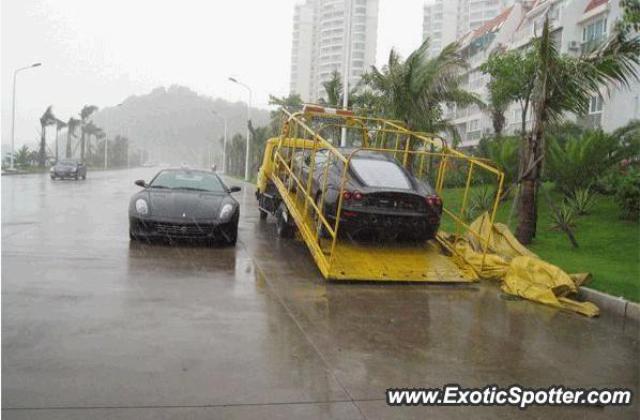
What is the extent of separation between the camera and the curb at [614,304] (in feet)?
22.2

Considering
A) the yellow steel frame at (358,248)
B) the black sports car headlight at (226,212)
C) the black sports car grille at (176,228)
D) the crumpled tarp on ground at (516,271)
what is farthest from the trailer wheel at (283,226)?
the crumpled tarp on ground at (516,271)

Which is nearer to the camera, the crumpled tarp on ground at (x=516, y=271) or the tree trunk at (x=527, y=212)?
the crumpled tarp on ground at (x=516, y=271)

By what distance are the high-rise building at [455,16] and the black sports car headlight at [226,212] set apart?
101549 millimetres

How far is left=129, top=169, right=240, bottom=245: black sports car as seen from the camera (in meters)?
9.77

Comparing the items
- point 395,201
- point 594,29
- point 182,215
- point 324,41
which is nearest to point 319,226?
point 395,201

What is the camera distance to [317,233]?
863cm


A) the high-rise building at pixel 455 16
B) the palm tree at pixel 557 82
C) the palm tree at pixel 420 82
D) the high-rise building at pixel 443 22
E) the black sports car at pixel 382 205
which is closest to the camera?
the black sports car at pixel 382 205

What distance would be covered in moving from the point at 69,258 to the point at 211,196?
264cm

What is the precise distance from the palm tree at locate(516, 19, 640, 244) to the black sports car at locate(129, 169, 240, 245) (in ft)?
16.6

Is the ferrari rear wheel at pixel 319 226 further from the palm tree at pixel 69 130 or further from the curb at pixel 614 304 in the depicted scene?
the palm tree at pixel 69 130

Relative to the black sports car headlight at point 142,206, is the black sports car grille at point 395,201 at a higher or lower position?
higher

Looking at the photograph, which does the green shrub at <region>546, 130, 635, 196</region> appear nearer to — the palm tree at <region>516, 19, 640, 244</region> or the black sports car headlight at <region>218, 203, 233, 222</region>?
the palm tree at <region>516, 19, 640, 244</region>

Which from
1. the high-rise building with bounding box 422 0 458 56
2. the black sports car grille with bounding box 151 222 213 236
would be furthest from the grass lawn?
the high-rise building with bounding box 422 0 458 56

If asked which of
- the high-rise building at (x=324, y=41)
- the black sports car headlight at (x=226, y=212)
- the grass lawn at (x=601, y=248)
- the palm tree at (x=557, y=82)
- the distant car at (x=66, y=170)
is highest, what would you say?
the high-rise building at (x=324, y=41)
